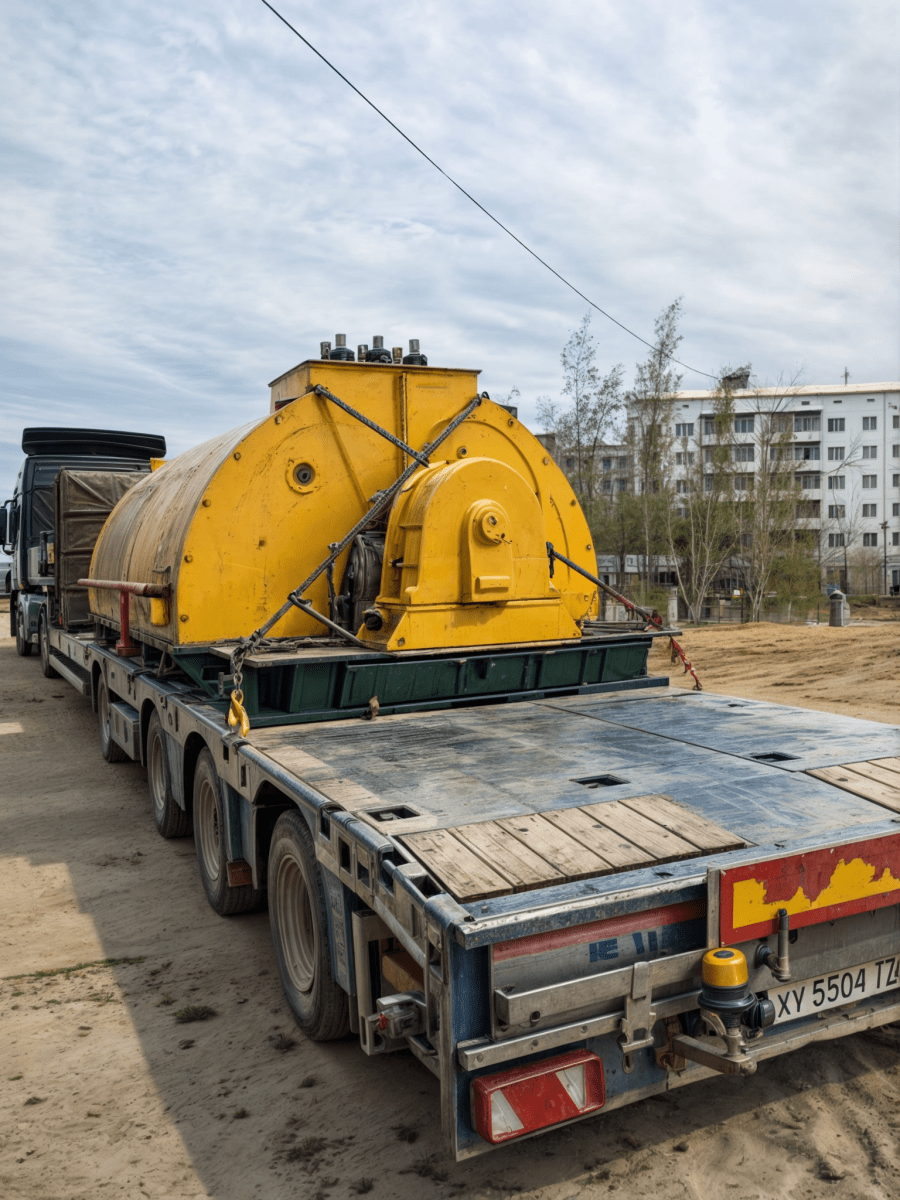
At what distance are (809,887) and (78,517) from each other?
10.2 metres

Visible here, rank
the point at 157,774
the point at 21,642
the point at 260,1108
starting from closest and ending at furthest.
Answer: the point at 260,1108
the point at 157,774
the point at 21,642

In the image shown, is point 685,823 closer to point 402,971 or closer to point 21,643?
point 402,971

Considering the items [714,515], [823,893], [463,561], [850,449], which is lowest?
[823,893]

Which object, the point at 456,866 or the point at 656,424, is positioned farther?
the point at 656,424

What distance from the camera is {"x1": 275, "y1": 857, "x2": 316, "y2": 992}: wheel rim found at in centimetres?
397

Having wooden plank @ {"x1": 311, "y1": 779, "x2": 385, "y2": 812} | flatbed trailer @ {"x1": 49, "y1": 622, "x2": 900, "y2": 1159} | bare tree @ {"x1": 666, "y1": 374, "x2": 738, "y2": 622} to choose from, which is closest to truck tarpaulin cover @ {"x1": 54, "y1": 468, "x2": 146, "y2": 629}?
flatbed trailer @ {"x1": 49, "y1": 622, "x2": 900, "y2": 1159}

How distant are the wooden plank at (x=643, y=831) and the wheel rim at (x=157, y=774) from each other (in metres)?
4.23

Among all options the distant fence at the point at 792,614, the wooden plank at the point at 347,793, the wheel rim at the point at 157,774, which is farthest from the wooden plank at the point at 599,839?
the distant fence at the point at 792,614

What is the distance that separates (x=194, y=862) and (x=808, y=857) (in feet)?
15.1

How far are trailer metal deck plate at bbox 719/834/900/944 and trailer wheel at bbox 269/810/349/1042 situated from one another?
1.56 metres

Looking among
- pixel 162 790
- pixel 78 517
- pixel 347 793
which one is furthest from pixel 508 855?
pixel 78 517

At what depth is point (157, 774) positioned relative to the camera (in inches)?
275

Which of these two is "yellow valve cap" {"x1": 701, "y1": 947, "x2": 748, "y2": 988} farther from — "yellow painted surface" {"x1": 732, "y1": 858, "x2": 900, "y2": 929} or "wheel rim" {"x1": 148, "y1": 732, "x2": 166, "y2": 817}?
"wheel rim" {"x1": 148, "y1": 732, "x2": 166, "y2": 817}

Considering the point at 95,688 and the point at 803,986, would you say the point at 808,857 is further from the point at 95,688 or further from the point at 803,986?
the point at 95,688
